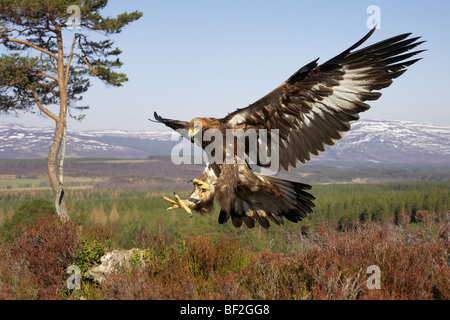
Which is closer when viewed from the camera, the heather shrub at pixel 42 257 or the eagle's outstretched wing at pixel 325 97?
A: the eagle's outstretched wing at pixel 325 97

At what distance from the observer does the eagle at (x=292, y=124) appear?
595 cm

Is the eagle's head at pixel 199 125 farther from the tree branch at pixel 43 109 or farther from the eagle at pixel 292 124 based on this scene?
the tree branch at pixel 43 109

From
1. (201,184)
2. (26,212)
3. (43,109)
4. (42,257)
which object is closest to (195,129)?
(201,184)

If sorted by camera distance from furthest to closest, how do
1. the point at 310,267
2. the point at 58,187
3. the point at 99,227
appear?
1. the point at 58,187
2. the point at 99,227
3. the point at 310,267

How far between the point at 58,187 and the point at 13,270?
11.2 m

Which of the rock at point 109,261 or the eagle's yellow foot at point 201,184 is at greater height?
the eagle's yellow foot at point 201,184

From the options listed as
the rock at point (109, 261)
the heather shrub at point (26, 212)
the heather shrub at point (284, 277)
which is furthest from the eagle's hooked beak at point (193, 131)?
the heather shrub at point (26, 212)

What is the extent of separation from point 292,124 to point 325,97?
66 centimetres

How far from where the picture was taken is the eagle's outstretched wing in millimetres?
5895

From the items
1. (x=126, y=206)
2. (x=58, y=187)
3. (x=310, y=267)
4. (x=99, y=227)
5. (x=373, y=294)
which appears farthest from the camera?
(x=126, y=206)

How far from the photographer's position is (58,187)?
852 inches

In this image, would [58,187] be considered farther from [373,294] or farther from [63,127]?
[373,294]
